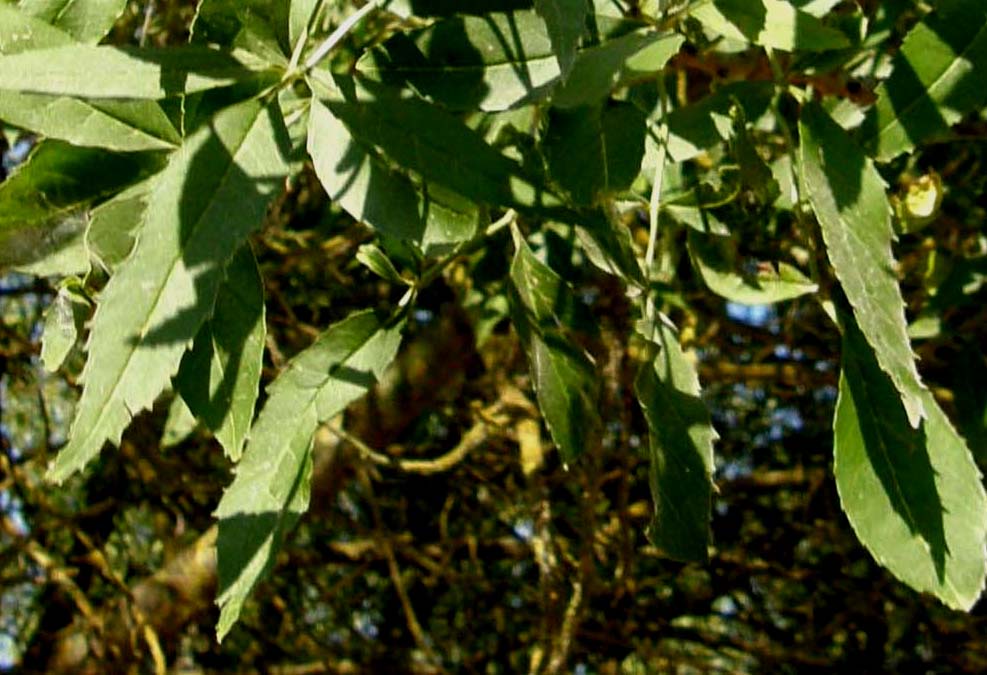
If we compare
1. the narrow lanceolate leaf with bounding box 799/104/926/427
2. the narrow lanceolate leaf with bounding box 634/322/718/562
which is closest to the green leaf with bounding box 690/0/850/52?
the narrow lanceolate leaf with bounding box 799/104/926/427

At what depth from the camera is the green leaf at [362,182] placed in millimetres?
736

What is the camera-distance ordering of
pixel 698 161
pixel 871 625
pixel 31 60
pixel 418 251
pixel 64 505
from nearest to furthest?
1. pixel 31 60
2. pixel 418 251
3. pixel 698 161
4. pixel 871 625
5. pixel 64 505

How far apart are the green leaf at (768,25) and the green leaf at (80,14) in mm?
328

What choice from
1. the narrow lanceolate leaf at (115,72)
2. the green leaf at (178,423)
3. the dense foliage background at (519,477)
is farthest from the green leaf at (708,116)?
the green leaf at (178,423)

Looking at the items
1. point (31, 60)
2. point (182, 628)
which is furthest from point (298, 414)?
point (182, 628)

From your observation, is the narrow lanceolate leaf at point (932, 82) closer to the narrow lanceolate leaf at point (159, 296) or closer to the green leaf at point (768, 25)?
the green leaf at point (768, 25)

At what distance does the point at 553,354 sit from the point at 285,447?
0.60ft

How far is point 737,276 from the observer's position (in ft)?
3.62

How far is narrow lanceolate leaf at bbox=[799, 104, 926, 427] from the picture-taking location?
0.80 m

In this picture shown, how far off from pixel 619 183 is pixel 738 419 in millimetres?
1373

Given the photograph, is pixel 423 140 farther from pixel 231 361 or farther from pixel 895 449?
pixel 895 449

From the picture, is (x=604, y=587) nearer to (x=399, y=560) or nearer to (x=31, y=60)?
(x=399, y=560)

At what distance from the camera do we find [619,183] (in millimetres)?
886

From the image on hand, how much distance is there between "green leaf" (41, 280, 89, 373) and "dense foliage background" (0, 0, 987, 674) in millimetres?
331
